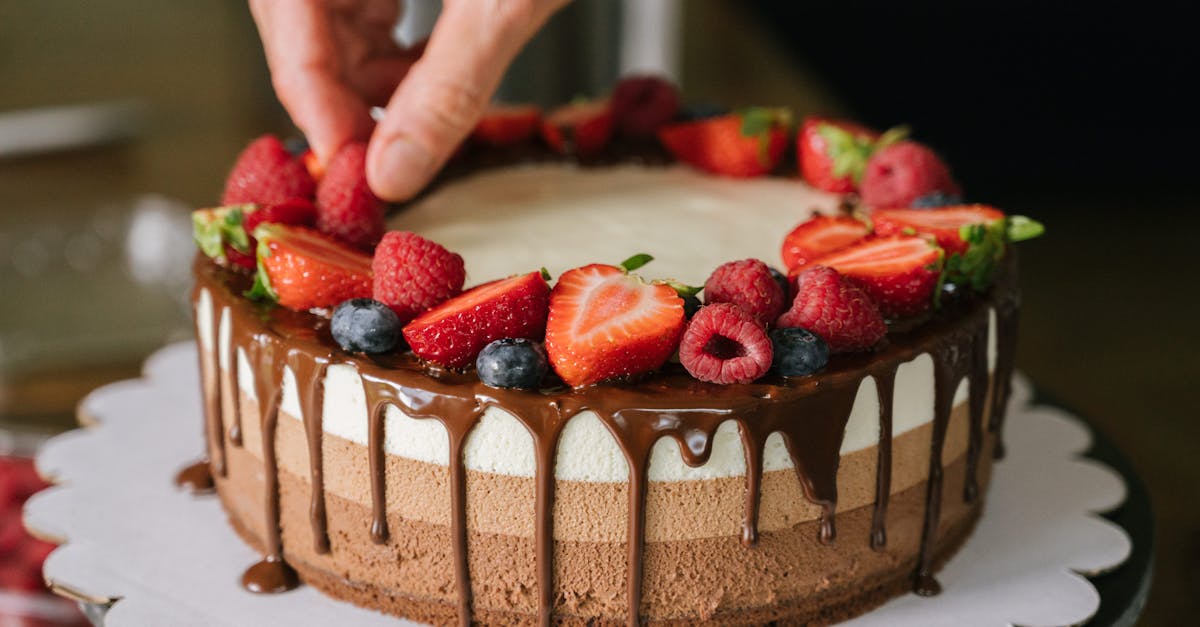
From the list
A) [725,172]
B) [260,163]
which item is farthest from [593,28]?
[260,163]

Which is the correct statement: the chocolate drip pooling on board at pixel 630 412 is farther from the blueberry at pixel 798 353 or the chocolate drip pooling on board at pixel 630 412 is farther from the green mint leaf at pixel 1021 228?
the green mint leaf at pixel 1021 228

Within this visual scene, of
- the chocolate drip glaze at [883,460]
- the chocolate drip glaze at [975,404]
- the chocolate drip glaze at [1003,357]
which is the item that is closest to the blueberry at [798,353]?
the chocolate drip glaze at [883,460]

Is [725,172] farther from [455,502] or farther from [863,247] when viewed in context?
[455,502]

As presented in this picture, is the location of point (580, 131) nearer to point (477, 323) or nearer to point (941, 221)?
point (941, 221)

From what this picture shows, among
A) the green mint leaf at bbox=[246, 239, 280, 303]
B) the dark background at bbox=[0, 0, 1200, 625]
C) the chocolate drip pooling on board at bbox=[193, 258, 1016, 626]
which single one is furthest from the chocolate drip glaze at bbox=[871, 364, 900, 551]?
the dark background at bbox=[0, 0, 1200, 625]

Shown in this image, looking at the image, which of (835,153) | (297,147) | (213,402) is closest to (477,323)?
(213,402)

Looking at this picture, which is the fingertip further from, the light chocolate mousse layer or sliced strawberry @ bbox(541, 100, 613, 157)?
sliced strawberry @ bbox(541, 100, 613, 157)
